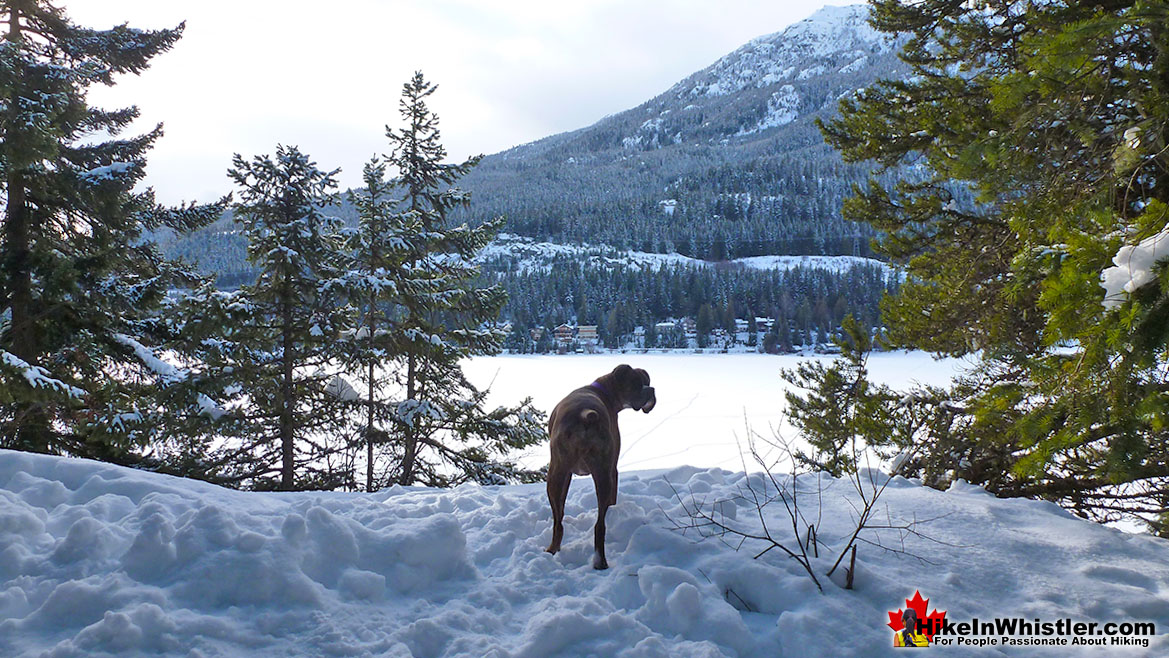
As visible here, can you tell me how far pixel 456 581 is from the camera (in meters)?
3.59

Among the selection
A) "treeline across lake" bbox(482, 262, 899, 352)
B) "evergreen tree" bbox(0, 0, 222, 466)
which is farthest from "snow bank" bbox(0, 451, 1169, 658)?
"treeline across lake" bbox(482, 262, 899, 352)

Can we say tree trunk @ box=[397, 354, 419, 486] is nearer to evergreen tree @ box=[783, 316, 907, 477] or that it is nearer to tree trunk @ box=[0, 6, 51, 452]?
tree trunk @ box=[0, 6, 51, 452]

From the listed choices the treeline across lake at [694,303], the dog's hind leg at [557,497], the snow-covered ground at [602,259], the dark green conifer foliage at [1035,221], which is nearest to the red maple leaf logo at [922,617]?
the dark green conifer foliage at [1035,221]

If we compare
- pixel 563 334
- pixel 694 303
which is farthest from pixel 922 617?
pixel 694 303

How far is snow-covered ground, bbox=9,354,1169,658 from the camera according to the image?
2.80m

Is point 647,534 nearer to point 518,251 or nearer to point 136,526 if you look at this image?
point 136,526

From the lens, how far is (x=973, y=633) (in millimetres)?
2996

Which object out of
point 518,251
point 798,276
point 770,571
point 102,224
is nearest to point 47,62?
point 102,224

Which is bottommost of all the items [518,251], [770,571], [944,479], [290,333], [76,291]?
[944,479]

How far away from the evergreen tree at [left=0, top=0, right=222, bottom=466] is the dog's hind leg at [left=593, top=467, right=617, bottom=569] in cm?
932

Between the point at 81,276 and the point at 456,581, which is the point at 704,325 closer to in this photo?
the point at 81,276

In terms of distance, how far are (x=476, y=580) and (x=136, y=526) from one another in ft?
7.32

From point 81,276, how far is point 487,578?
10288 millimetres

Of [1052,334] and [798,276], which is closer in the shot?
[1052,334]
